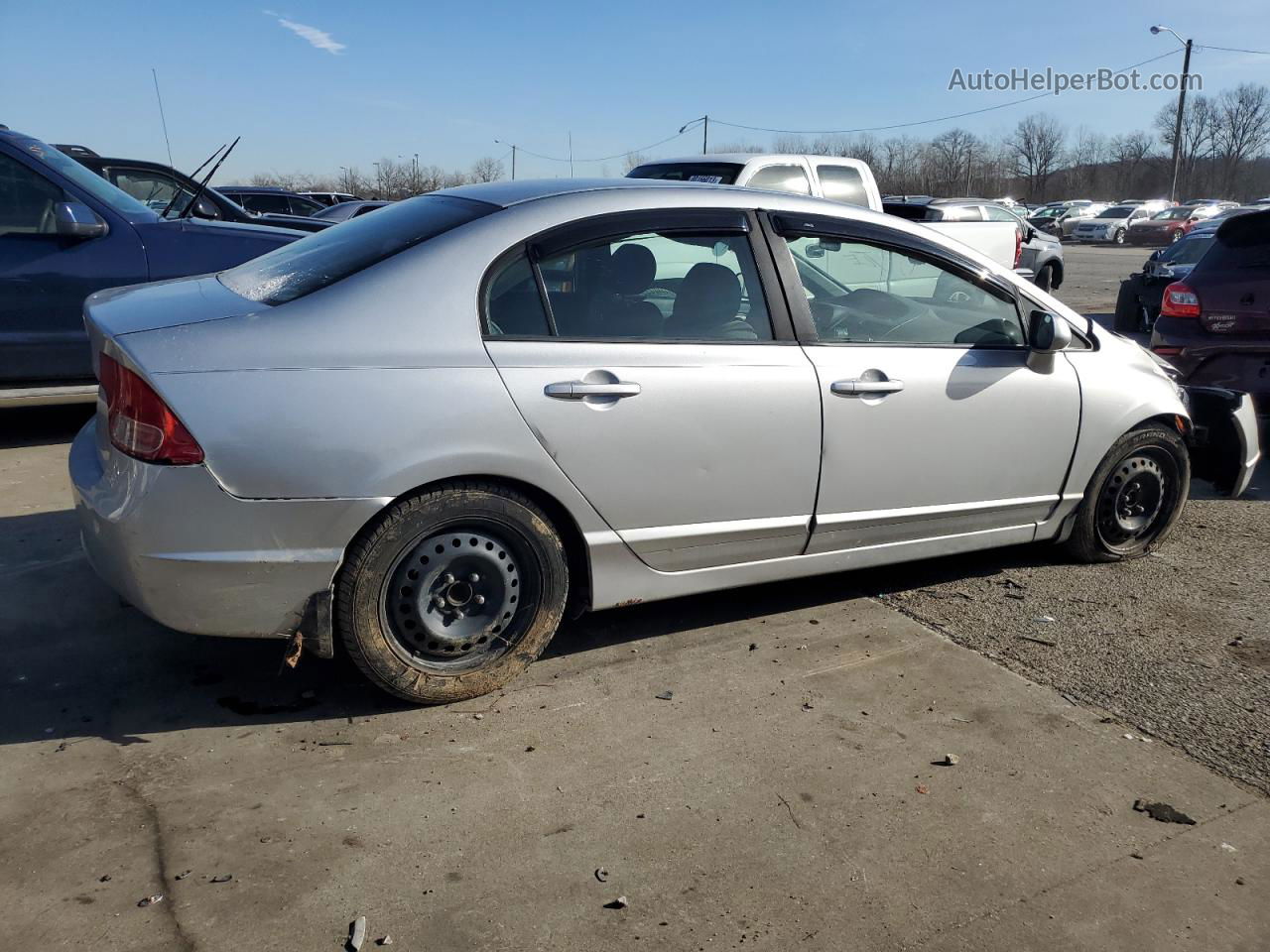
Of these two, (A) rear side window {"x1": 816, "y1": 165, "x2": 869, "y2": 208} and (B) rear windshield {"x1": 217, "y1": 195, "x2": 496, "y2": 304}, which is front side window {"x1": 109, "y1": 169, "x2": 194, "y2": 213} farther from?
(B) rear windshield {"x1": 217, "y1": 195, "x2": 496, "y2": 304}

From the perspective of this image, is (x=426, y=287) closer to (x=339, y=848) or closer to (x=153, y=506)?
(x=153, y=506)

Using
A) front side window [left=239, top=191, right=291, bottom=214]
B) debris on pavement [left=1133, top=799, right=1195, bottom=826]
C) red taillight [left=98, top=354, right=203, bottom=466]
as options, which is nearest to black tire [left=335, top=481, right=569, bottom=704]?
red taillight [left=98, top=354, right=203, bottom=466]

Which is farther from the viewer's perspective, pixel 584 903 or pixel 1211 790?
pixel 1211 790

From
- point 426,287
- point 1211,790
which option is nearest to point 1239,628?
point 1211,790

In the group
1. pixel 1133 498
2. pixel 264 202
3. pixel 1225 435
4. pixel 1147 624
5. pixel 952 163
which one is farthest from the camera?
pixel 952 163

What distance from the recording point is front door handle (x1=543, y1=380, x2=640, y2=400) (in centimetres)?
332

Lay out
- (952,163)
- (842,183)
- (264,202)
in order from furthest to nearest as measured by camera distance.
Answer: (952,163)
(264,202)
(842,183)

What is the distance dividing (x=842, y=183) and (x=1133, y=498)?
6681mm

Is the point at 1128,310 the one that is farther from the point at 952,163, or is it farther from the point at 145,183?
the point at 952,163

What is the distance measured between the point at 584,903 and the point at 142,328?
2117mm

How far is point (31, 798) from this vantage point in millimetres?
2811

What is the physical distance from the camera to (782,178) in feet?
33.3

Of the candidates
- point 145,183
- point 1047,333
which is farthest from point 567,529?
point 145,183

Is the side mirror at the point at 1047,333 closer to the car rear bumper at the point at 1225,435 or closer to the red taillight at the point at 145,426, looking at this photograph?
the car rear bumper at the point at 1225,435
